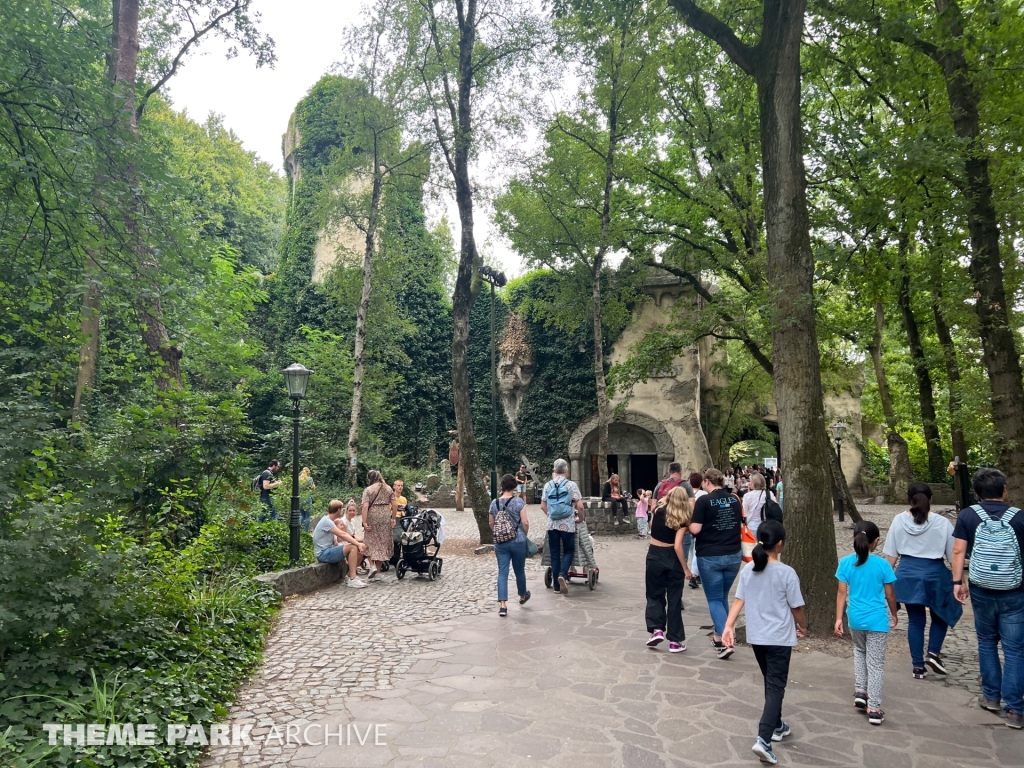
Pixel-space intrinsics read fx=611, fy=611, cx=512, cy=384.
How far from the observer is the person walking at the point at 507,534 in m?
7.48

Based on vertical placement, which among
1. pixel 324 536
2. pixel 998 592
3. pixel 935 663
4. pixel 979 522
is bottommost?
pixel 935 663

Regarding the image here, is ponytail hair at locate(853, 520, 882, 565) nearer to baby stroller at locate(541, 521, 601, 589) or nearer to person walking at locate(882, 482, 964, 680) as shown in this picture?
person walking at locate(882, 482, 964, 680)

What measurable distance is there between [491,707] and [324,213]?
14.4 metres

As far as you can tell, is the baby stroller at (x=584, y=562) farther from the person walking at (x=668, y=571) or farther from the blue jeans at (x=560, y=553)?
the person walking at (x=668, y=571)

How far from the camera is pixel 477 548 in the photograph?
501 inches

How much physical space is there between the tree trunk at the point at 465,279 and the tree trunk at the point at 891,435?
11.1 meters

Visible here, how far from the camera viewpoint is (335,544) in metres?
9.54

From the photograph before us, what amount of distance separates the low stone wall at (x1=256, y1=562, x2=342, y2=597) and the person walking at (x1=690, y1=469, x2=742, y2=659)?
5.39 metres

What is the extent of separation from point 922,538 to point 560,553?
4.62 meters

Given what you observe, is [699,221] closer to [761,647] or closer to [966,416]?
[966,416]

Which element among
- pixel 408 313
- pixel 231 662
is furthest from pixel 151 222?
pixel 408 313

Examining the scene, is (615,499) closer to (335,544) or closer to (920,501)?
(335,544)

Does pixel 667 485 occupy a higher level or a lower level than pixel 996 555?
higher

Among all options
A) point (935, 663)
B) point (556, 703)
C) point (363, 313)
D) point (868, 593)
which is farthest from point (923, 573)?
point (363, 313)
